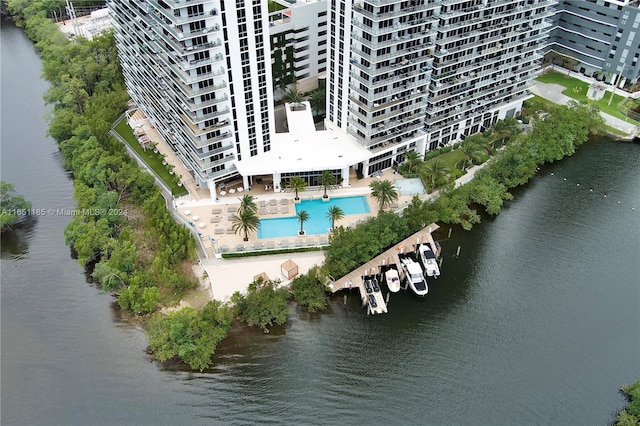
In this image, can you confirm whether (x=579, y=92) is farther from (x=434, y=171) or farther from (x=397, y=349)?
(x=397, y=349)

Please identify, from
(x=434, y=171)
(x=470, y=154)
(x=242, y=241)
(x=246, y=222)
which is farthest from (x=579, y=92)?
(x=242, y=241)

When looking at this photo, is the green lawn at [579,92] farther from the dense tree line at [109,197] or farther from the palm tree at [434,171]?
the dense tree line at [109,197]

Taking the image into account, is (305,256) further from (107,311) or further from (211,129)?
(107,311)

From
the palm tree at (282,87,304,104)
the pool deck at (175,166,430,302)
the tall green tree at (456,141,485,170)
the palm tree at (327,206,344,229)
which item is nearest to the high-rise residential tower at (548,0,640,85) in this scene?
the tall green tree at (456,141,485,170)

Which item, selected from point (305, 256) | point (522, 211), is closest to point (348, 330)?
point (305, 256)

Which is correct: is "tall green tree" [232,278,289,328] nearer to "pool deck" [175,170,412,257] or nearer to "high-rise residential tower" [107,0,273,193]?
"pool deck" [175,170,412,257]

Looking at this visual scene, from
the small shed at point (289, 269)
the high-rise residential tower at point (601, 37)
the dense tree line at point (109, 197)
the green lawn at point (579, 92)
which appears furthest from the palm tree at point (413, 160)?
the high-rise residential tower at point (601, 37)

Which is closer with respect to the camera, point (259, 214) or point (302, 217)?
point (302, 217)
